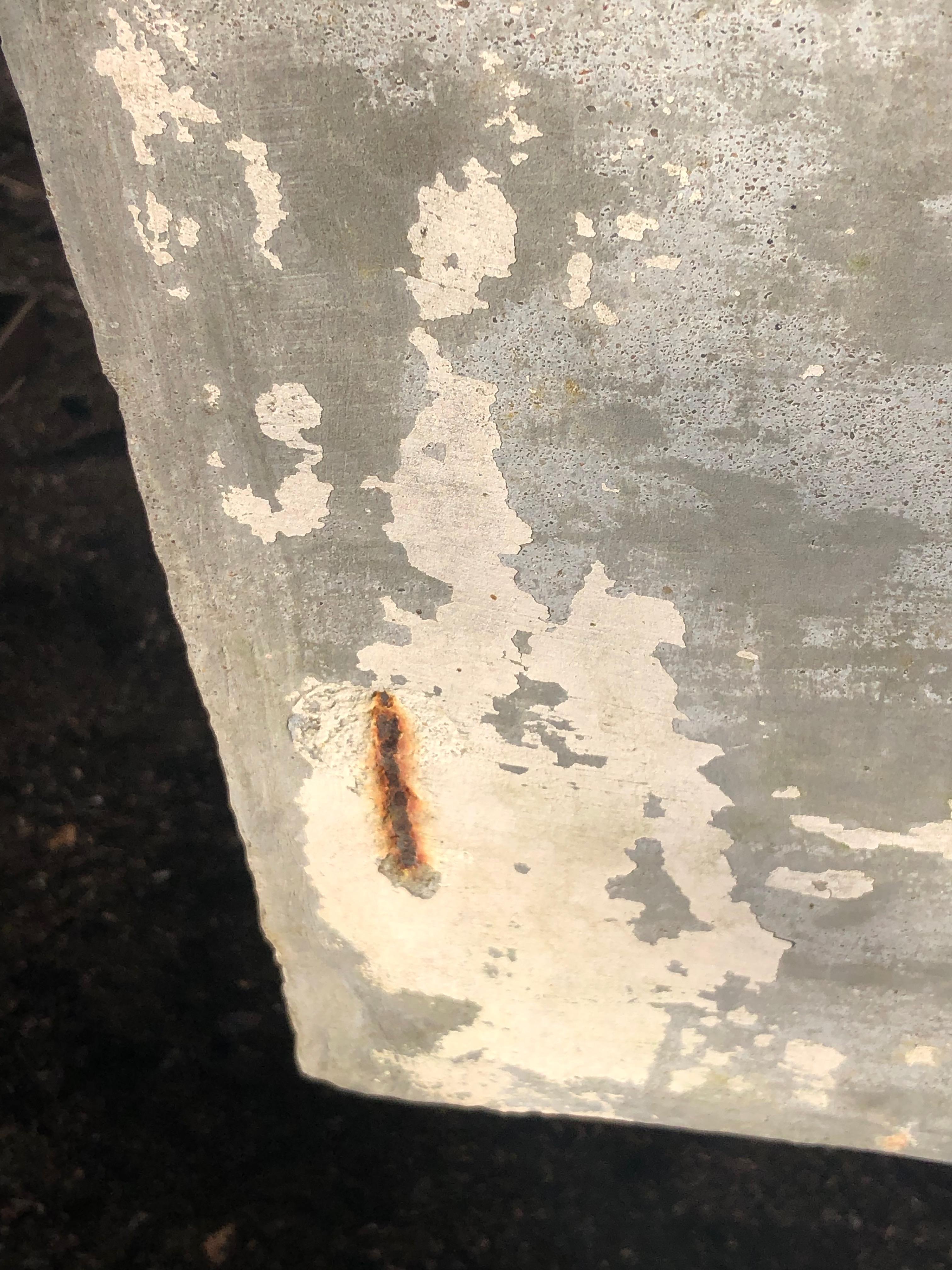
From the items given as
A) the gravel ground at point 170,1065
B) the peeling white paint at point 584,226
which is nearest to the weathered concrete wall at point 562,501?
the peeling white paint at point 584,226

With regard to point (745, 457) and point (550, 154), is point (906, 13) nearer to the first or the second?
point (550, 154)

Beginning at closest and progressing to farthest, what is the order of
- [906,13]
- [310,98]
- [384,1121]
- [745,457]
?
[906,13] < [310,98] < [745,457] < [384,1121]

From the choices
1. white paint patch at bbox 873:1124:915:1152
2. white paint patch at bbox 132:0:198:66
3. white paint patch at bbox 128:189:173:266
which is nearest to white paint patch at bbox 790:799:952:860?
white paint patch at bbox 873:1124:915:1152

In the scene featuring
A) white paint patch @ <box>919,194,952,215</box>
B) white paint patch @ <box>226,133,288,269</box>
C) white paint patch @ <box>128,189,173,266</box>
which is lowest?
white paint patch @ <box>128,189,173,266</box>

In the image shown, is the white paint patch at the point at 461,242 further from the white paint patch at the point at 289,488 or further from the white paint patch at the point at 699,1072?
the white paint patch at the point at 699,1072

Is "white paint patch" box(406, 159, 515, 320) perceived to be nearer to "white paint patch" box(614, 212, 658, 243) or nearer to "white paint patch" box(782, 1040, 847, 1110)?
"white paint patch" box(614, 212, 658, 243)

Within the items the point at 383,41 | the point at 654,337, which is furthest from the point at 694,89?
the point at 383,41
